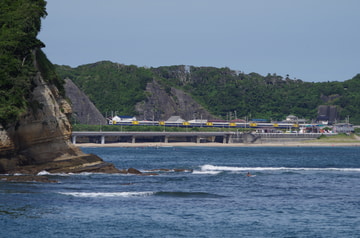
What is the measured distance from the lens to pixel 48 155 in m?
74.0

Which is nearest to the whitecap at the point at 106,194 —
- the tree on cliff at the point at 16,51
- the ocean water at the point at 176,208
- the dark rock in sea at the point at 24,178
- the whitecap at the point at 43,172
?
the ocean water at the point at 176,208

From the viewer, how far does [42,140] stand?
7250 cm

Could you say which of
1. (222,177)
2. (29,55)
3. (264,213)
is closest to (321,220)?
(264,213)

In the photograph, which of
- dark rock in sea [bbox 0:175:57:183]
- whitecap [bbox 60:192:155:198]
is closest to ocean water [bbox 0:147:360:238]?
whitecap [bbox 60:192:155:198]

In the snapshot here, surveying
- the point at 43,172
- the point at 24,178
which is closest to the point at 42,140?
the point at 43,172

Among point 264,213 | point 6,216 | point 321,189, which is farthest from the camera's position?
point 321,189

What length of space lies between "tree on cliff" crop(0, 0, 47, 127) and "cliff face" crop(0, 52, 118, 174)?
1.91 metres

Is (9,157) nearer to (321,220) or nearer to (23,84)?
(23,84)

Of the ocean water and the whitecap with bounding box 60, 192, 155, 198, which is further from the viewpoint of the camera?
the whitecap with bounding box 60, 192, 155, 198

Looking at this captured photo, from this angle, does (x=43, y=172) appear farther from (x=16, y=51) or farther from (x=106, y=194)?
(x=106, y=194)

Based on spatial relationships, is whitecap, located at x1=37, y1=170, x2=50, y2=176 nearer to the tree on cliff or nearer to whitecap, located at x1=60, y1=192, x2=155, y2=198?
the tree on cliff

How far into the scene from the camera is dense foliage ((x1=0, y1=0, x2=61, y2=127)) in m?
67.4

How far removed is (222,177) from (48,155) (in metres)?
22.0

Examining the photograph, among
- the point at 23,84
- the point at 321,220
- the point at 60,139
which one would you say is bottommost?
the point at 321,220
